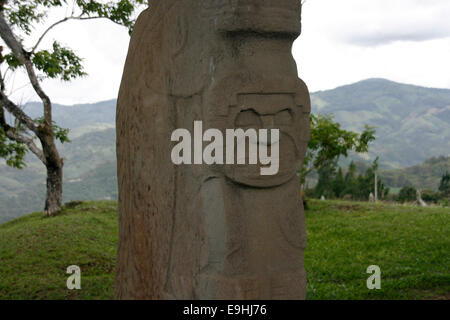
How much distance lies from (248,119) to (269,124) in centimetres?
15

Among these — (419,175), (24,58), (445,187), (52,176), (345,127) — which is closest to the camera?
(24,58)

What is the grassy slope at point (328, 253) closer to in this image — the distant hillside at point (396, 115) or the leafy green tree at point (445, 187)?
the leafy green tree at point (445, 187)

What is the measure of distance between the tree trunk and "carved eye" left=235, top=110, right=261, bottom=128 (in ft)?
25.2

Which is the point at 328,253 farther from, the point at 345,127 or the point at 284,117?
the point at 345,127

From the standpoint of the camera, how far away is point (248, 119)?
11.0 ft

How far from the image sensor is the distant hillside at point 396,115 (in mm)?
104312

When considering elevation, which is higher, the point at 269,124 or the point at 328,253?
the point at 269,124

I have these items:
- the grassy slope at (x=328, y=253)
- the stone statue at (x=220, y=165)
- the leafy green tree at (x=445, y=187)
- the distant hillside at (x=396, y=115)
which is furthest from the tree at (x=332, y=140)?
the distant hillside at (x=396, y=115)

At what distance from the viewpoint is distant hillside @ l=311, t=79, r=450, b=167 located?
342 feet

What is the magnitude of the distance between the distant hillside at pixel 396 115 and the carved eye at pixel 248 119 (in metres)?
93.7

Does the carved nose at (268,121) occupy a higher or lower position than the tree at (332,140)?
lower

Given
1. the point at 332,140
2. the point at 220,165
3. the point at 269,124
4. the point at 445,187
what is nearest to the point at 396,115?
the point at 445,187
